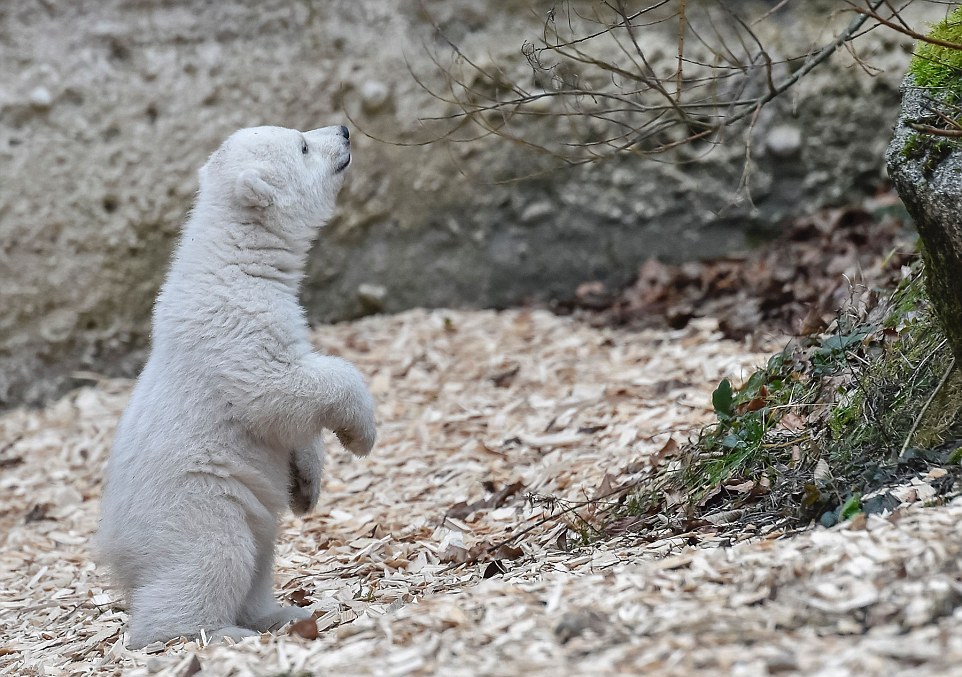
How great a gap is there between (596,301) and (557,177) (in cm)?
93

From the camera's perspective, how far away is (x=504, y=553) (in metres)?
3.91

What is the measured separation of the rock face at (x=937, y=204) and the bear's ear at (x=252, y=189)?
2129 mm

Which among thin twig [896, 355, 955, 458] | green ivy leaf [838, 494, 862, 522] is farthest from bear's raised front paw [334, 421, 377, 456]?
thin twig [896, 355, 955, 458]

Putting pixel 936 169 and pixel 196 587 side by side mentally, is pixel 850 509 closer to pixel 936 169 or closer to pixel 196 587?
pixel 936 169

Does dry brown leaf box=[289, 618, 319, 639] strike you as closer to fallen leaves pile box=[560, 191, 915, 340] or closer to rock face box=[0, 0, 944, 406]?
fallen leaves pile box=[560, 191, 915, 340]

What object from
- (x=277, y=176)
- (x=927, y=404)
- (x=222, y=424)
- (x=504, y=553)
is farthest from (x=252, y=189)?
(x=927, y=404)

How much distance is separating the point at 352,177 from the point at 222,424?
4126 mm

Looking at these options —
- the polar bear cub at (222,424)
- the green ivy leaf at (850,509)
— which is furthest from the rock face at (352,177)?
the green ivy leaf at (850,509)

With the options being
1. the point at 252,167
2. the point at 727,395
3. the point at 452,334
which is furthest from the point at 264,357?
the point at 452,334

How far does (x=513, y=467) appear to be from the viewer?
515 cm

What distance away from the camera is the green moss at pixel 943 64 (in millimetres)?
3428

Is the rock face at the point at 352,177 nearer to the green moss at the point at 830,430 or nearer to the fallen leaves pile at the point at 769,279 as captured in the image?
the fallen leaves pile at the point at 769,279

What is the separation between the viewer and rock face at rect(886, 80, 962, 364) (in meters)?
3.04

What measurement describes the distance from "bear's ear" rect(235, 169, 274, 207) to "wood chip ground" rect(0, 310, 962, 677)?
1.47m
